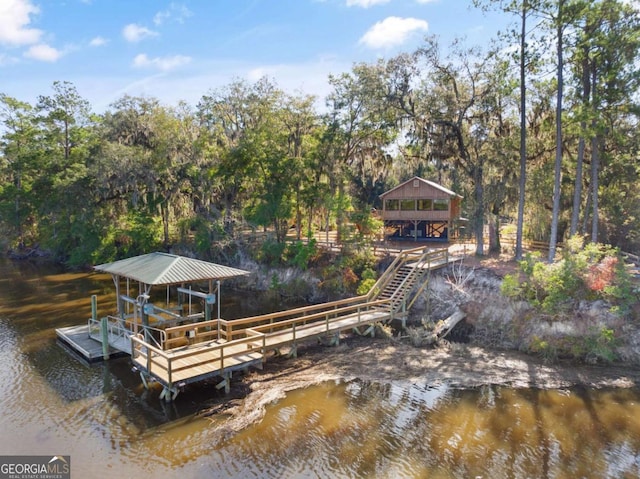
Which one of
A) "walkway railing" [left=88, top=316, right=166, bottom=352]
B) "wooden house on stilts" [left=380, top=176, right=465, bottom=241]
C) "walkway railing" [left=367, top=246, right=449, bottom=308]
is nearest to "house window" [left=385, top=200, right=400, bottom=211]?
"wooden house on stilts" [left=380, top=176, right=465, bottom=241]

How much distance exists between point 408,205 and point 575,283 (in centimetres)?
1175

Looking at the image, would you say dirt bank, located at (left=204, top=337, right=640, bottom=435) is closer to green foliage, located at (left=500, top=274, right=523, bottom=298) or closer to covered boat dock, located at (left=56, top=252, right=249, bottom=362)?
green foliage, located at (left=500, top=274, right=523, bottom=298)

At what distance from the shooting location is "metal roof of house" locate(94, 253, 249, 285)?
1236cm

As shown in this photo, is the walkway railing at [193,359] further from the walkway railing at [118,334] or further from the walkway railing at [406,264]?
the walkway railing at [406,264]

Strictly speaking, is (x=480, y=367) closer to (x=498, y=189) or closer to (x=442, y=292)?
(x=442, y=292)

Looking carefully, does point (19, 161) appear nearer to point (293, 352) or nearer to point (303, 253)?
point (303, 253)

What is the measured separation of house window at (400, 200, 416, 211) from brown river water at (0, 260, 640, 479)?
47.8 ft

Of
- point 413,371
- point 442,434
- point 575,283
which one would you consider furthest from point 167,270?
point 575,283

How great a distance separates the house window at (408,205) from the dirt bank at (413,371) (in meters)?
11.8

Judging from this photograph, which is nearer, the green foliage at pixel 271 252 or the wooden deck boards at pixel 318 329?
the wooden deck boards at pixel 318 329

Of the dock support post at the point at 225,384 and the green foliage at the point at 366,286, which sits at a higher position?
the green foliage at the point at 366,286

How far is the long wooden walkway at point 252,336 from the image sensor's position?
35.0 ft

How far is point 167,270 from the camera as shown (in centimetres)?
1272

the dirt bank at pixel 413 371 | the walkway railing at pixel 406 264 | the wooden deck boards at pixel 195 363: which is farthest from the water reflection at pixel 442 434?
the walkway railing at pixel 406 264
